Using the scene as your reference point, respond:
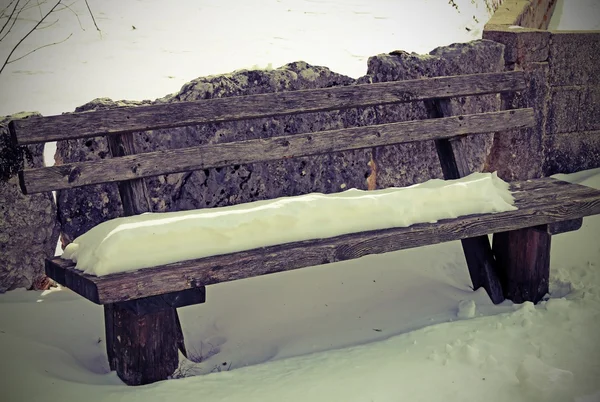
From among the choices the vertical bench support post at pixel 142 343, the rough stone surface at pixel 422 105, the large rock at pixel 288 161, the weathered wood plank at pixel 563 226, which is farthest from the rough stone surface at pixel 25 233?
the weathered wood plank at pixel 563 226

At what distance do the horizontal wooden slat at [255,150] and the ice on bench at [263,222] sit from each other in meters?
0.24

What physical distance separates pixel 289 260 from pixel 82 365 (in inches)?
38.7

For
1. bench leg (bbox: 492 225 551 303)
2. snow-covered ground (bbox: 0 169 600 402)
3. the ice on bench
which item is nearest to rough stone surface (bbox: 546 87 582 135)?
snow-covered ground (bbox: 0 169 600 402)

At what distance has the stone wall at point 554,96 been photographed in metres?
4.97

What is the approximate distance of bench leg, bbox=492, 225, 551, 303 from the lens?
3.54 meters

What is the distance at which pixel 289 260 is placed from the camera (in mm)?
2791

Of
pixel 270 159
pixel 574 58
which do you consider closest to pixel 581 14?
pixel 574 58

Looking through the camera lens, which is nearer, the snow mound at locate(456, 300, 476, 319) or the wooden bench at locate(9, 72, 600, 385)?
the wooden bench at locate(9, 72, 600, 385)

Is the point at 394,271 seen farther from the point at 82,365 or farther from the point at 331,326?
the point at 82,365

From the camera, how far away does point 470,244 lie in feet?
12.2

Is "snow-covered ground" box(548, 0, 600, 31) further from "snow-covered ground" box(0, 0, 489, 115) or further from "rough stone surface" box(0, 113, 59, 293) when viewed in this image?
"rough stone surface" box(0, 113, 59, 293)

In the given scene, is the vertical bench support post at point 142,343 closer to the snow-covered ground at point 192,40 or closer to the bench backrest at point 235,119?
the bench backrest at point 235,119

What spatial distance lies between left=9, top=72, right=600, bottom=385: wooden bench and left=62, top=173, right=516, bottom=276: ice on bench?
6cm

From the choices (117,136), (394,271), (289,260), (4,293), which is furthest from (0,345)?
(394,271)
